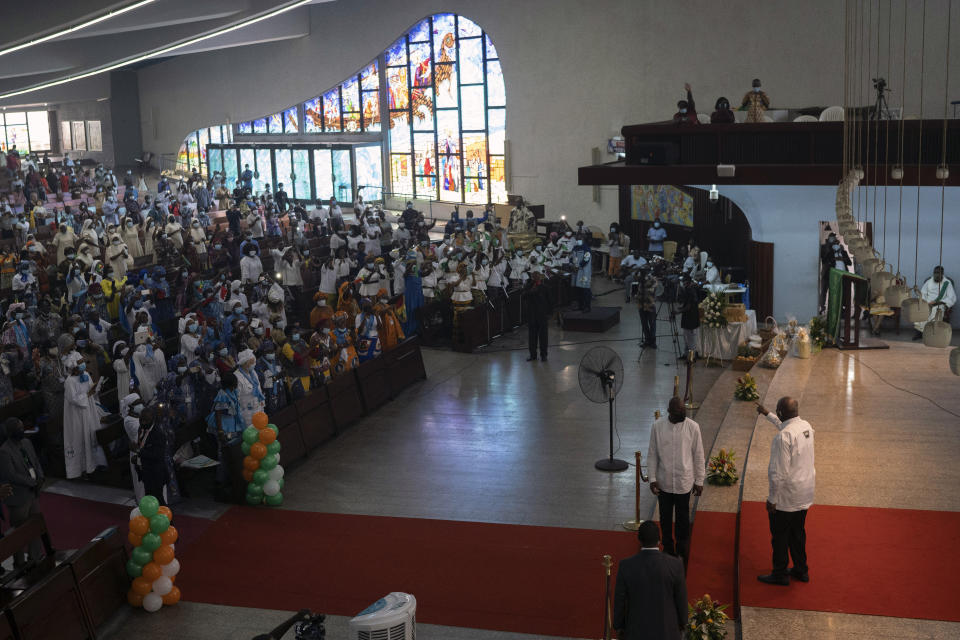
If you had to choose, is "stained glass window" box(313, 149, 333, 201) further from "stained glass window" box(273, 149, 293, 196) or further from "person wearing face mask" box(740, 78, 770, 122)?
"person wearing face mask" box(740, 78, 770, 122)

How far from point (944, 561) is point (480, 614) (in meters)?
4.02

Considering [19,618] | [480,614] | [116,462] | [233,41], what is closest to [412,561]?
[480,614]

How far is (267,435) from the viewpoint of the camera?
38.4 feet

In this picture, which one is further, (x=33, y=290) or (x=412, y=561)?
(x=33, y=290)

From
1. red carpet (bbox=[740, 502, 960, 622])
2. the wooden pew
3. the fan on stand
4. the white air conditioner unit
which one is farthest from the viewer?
the fan on stand

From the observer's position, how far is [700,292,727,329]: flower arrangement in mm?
17109

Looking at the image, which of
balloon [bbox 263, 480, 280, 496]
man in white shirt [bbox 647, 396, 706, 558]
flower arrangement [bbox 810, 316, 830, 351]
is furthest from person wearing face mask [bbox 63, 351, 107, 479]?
flower arrangement [bbox 810, 316, 830, 351]

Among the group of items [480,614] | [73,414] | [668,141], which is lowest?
[480,614]

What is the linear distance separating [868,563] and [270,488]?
6.46 m

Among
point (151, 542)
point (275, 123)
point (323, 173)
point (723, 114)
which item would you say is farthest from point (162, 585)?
point (275, 123)

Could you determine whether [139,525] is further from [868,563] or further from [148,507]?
[868,563]

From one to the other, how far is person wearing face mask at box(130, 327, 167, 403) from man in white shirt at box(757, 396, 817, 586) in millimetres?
8669

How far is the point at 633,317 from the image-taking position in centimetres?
2167

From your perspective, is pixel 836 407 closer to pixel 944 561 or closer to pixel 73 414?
pixel 944 561
